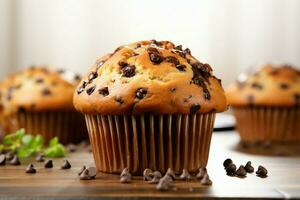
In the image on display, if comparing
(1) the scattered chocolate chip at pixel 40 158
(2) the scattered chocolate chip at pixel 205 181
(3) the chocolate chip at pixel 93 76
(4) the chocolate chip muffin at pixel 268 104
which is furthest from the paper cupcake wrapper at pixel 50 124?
(2) the scattered chocolate chip at pixel 205 181

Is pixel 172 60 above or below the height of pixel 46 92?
above

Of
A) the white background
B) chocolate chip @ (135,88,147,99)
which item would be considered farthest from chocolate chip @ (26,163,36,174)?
the white background

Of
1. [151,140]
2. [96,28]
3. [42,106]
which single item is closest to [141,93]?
[151,140]

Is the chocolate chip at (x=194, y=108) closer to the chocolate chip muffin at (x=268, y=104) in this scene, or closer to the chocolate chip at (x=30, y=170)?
the chocolate chip at (x=30, y=170)

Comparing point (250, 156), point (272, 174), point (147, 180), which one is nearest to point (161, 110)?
point (147, 180)

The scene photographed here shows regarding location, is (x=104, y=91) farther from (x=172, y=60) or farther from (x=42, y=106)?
(x=42, y=106)
